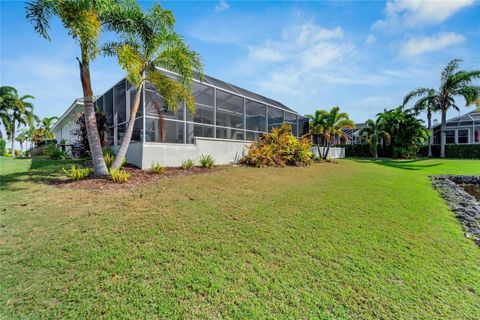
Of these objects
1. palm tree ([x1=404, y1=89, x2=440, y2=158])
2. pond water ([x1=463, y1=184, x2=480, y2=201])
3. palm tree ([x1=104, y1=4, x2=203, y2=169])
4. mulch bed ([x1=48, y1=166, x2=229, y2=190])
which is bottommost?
pond water ([x1=463, y1=184, x2=480, y2=201])

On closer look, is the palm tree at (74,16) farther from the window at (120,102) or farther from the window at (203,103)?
the window at (203,103)

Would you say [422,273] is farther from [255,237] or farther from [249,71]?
[249,71]

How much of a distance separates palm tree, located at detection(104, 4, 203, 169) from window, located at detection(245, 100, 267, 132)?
6638mm

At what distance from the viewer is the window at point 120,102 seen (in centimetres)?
1092

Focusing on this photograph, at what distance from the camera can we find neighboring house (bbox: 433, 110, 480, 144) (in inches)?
1093

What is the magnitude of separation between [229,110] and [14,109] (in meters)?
30.4

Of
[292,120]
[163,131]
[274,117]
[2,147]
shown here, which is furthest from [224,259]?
[2,147]

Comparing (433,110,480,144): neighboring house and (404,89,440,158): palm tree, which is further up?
(404,89,440,158): palm tree

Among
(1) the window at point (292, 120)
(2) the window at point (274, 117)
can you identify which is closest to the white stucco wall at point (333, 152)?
(1) the window at point (292, 120)

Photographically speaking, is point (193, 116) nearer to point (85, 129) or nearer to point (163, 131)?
point (163, 131)

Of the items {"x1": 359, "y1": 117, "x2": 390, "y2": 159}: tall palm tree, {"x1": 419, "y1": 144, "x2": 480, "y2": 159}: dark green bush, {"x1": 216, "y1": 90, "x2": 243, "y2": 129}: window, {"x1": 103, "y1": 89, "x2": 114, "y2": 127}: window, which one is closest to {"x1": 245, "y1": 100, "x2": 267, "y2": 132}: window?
{"x1": 216, "y1": 90, "x2": 243, "y2": 129}: window

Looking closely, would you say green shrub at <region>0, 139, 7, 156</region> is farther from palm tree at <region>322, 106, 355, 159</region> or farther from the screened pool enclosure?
palm tree at <region>322, 106, 355, 159</region>

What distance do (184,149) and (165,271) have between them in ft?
25.5

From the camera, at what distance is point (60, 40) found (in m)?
6.73
